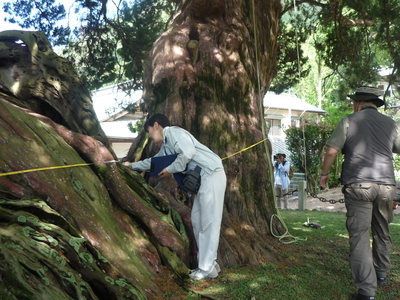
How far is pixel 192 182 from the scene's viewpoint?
17.4ft

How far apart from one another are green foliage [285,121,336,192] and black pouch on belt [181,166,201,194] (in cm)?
1512

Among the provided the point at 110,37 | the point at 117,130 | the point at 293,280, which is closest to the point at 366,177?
the point at 293,280

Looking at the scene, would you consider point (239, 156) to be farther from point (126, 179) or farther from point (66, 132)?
point (66, 132)

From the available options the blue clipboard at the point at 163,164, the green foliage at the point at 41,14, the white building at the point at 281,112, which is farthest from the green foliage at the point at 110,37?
the white building at the point at 281,112

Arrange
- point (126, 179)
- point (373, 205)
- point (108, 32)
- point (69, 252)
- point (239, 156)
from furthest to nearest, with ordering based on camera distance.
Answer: point (108, 32), point (239, 156), point (126, 179), point (373, 205), point (69, 252)

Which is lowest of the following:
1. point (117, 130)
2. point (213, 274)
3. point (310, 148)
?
point (310, 148)

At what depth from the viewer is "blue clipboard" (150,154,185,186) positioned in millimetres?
5477

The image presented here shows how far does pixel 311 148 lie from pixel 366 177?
15.8 metres

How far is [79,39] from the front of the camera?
12.6 m

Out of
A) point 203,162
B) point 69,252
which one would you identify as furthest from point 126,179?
point 69,252

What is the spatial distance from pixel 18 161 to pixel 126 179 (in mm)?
1547

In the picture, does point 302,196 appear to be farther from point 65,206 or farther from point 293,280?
point 65,206

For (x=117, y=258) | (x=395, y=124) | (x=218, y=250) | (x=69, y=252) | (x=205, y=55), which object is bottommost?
(x=218, y=250)

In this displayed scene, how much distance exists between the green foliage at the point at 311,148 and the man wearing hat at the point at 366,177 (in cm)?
1475
